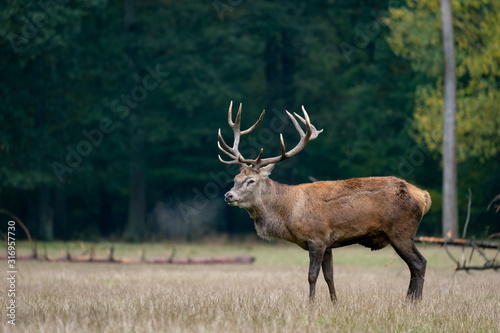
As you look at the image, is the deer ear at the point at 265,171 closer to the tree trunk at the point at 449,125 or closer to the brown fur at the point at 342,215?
the brown fur at the point at 342,215

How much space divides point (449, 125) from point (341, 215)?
1342cm

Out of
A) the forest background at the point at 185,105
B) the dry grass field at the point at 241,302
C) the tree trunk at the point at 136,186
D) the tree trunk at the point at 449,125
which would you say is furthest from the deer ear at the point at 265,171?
the tree trunk at the point at 136,186

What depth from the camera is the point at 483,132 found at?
23.8 metres

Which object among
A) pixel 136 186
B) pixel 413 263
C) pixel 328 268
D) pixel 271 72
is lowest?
pixel 136 186

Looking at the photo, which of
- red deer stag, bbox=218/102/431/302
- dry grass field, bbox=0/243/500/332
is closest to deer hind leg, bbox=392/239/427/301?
red deer stag, bbox=218/102/431/302

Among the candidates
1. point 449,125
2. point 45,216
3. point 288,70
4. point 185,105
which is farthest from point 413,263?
point 288,70

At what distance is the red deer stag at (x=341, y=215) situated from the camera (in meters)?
10.4

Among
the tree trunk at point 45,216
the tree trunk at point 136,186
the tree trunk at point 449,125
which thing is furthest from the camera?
the tree trunk at point 136,186

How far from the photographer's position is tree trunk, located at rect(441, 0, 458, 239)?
22.6 metres

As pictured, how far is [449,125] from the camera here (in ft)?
75.1

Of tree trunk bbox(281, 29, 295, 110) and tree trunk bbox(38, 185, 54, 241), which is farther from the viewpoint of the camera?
tree trunk bbox(281, 29, 295, 110)

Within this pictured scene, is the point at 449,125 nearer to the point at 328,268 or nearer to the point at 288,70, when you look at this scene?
the point at 288,70

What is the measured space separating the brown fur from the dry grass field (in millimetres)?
646

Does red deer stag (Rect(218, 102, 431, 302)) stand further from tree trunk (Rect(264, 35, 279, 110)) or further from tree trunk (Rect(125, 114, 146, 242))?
tree trunk (Rect(264, 35, 279, 110))
